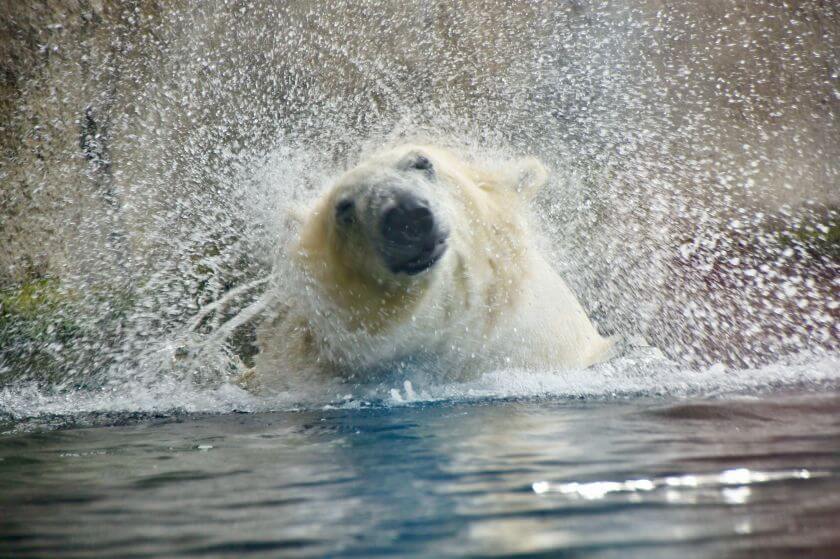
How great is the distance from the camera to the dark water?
128 cm

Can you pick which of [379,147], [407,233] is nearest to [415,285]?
[407,233]

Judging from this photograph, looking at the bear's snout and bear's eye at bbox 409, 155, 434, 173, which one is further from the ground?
bear's eye at bbox 409, 155, 434, 173

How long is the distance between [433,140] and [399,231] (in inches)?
87.9

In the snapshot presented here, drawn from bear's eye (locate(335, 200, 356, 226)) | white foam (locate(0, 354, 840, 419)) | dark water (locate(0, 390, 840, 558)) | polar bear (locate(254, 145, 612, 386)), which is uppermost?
bear's eye (locate(335, 200, 356, 226))

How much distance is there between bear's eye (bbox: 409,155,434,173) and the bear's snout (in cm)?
41

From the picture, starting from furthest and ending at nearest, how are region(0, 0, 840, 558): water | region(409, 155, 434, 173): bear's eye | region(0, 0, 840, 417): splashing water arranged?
region(0, 0, 840, 417): splashing water, region(0, 0, 840, 558): water, region(409, 155, 434, 173): bear's eye

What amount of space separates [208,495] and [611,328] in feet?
13.2

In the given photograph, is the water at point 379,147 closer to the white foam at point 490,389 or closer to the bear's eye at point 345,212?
the white foam at point 490,389

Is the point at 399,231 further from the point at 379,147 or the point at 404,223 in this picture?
the point at 379,147

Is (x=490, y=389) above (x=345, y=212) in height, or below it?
below

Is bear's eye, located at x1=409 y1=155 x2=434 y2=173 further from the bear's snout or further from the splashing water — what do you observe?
the splashing water

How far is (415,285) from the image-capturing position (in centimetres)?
346

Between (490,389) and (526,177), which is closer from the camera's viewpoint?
(490,389)

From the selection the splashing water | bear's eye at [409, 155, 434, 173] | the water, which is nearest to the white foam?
the water
